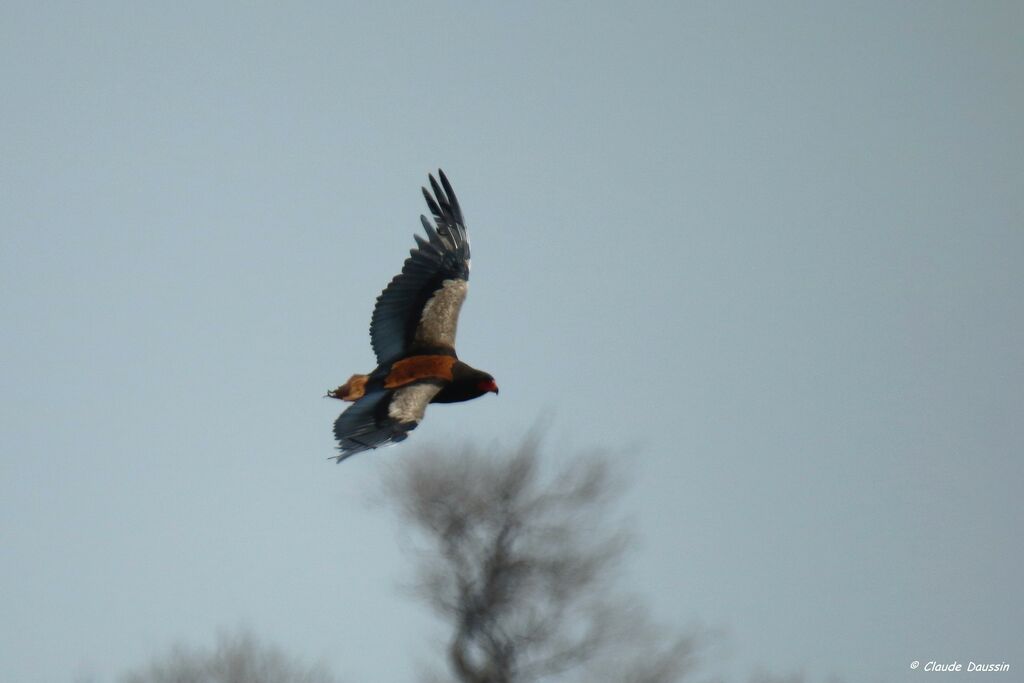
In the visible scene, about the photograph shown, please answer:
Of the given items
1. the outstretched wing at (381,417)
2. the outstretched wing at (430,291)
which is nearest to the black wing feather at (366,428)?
the outstretched wing at (381,417)

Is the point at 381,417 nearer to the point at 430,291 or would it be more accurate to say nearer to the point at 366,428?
the point at 366,428

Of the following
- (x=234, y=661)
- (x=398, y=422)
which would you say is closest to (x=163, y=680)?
(x=234, y=661)

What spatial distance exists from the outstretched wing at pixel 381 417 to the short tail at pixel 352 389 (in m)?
0.16

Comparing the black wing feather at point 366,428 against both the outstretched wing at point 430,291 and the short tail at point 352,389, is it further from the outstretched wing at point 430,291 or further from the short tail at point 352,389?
the outstretched wing at point 430,291

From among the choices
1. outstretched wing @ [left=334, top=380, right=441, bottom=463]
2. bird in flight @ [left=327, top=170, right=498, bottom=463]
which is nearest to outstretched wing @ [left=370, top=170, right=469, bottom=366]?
bird in flight @ [left=327, top=170, right=498, bottom=463]

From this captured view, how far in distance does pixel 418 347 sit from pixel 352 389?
40.6 inches

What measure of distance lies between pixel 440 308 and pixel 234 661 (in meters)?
4.84

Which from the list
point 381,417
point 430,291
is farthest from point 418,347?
point 381,417

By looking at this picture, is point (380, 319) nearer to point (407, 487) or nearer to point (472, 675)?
point (407, 487)

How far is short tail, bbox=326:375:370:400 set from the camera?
2158 cm

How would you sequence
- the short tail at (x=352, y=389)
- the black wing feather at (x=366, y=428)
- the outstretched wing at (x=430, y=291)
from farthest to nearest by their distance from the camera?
the outstretched wing at (x=430, y=291) < the short tail at (x=352, y=389) < the black wing feather at (x=366, y=428)

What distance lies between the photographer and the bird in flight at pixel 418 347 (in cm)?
2061

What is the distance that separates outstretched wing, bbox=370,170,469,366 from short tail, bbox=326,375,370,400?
0.47 m

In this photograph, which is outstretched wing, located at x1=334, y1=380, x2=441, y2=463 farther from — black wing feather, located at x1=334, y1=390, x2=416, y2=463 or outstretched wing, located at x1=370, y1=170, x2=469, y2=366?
outstretched wing, located at x1=370, y1=170, x2=469, y2=366
